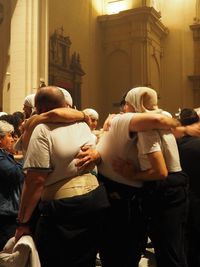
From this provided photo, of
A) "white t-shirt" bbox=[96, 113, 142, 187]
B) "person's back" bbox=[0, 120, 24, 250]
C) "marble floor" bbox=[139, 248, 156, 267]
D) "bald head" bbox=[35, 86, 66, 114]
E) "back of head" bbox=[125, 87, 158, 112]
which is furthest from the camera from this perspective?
"marble floor" bbox=[139, 248, 156, 267]

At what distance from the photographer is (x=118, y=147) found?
109 inches

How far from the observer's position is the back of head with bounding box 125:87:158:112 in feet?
9.34

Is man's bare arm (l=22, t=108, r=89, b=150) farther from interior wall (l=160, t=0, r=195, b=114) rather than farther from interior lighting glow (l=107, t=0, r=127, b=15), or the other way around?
interior lighting glow (l=107, t=0, r=127, b=15)

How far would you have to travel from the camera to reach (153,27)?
15594mm

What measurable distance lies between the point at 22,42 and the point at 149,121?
7636mm

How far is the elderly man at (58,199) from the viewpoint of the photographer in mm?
2486

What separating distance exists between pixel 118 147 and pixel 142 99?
39 cm

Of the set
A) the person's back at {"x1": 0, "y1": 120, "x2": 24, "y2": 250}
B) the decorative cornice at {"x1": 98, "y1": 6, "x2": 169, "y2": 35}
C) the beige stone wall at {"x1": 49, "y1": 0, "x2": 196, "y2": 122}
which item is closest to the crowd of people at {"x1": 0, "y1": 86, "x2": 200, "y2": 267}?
the person's back at {"x1": 0, "y1": 120, "x2": 24, "y2": 250}

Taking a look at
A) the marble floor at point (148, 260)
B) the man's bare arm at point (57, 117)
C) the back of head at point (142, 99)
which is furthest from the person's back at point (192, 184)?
the man's bare arm at point (57, 117)

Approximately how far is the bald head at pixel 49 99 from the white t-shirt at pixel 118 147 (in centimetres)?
41

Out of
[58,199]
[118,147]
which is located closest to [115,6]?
[118,147]

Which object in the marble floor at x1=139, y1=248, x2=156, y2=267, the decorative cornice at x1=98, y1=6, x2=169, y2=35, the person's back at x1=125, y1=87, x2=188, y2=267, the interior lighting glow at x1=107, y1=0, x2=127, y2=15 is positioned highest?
the interior lighting glow at x1=107, y1=0, x2=127, y2=15

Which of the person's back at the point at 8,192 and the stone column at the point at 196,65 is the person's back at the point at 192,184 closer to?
the person's back at the point at 8,192

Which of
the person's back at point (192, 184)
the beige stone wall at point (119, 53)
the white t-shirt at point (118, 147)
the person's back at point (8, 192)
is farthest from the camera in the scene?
the beige stone wall at point (119, 53)
